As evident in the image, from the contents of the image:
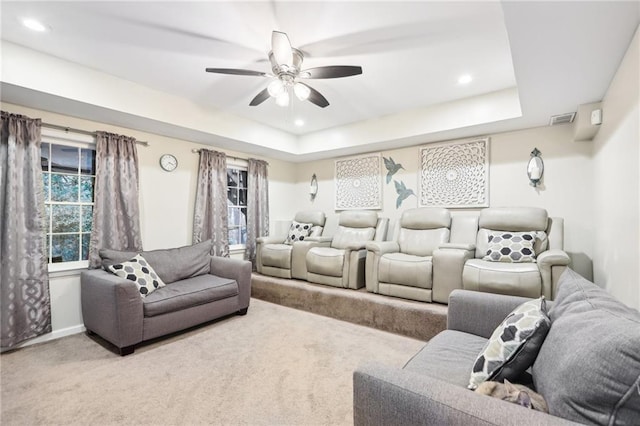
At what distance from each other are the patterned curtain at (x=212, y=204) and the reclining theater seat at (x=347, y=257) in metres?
1.30

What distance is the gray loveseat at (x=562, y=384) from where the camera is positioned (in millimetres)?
714

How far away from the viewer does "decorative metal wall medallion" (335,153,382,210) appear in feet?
14.8

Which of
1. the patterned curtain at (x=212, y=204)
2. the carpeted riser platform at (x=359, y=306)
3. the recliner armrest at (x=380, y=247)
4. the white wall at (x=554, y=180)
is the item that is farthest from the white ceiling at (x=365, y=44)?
the carpeted riser platform at (x=359, y=306)

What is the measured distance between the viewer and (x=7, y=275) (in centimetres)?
242

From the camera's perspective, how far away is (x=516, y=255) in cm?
287

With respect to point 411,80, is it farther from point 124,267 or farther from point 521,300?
point 124,267

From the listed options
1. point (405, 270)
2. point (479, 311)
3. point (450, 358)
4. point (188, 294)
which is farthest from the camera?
point (405, 270)

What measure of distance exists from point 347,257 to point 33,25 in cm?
Answer: 328

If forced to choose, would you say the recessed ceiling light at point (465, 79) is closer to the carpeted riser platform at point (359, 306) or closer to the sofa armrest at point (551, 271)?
the sofa armrest at point (551, 271)

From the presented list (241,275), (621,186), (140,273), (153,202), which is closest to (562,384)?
(621,186)

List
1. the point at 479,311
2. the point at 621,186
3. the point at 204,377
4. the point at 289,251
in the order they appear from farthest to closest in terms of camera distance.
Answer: the point at 289,251 < the point at 204,377 < the point at 621,186 < the point at 479,311

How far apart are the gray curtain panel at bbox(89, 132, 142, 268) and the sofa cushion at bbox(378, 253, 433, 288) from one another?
272cm

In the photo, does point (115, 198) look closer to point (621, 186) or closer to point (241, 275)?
point (241, 275)

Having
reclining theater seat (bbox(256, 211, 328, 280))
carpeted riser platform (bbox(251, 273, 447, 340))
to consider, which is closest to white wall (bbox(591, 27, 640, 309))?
carpeted riser platform (bbox(251, 273, 447, 340))
